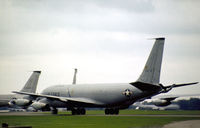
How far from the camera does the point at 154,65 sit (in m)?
46.1

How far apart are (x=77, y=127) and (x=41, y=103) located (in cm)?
3141

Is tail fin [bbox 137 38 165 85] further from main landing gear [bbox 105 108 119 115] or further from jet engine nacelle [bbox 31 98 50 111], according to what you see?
jet engine nacelle [bbox 31 98 50 111]

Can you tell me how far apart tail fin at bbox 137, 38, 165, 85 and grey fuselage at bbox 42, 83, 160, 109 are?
216 centimetres

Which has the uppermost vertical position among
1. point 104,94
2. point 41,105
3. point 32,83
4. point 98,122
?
point 32,83

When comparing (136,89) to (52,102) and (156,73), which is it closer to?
(156,73)

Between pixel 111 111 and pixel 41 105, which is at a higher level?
pixel 41 105

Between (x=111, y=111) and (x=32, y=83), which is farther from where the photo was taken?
(x=32, y=83)

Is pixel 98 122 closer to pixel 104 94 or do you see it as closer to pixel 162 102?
pixel 104 94

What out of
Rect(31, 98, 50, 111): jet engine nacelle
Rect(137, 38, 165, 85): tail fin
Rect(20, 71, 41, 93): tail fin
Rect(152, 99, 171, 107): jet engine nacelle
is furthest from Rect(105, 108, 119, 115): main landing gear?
Rect(20, 71, 41, 93): tail fin

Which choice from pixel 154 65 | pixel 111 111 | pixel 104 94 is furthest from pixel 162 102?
pixel 154 65

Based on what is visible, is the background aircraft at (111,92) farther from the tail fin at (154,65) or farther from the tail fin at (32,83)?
the tail fin at (32,83)

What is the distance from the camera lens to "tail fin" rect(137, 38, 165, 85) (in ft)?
149

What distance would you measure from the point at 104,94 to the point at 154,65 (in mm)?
11103

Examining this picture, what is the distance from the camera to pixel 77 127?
26.9 metres
